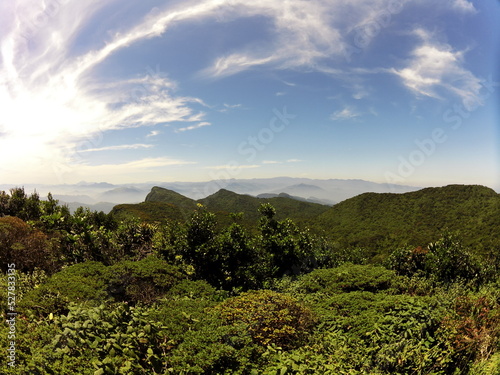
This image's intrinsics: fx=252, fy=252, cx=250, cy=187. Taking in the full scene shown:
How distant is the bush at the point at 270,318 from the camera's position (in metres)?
5.48

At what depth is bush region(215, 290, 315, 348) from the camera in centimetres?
548

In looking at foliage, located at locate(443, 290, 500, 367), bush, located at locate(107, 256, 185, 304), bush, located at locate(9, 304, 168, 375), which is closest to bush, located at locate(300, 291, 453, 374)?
foliage, located at locate(443, 290, 500, 367)

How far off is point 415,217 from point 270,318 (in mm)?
77916

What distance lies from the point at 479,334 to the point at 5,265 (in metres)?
14.2

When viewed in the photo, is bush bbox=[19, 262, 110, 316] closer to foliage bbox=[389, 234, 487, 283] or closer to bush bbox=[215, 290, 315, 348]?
bush bbox=[215, 290, 315, 348]

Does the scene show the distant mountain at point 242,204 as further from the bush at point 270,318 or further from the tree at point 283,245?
the bush at point 270,318

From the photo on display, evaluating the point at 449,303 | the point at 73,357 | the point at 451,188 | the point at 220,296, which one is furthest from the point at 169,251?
the point at 451,188

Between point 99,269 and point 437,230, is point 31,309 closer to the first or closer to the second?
point 99,269

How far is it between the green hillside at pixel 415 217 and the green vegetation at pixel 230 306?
45816 mm

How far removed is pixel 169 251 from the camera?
1209cm

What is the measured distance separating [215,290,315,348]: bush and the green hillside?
5102cm

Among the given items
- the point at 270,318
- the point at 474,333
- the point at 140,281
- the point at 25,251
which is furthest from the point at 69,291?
the point at 474,333

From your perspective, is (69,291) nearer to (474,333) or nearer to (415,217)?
(474,333)

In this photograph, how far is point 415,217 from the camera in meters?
69.2
